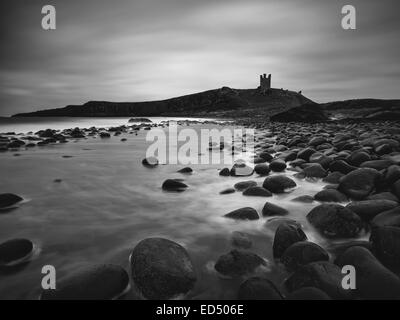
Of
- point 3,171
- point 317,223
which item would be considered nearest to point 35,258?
point 317,223

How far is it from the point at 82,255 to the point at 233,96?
86.0m

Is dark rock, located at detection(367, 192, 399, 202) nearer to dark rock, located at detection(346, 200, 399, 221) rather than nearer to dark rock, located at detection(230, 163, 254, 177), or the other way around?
dark rock, located at detection(346, 200, 399, 221)

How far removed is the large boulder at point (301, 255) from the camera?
6.39 feet

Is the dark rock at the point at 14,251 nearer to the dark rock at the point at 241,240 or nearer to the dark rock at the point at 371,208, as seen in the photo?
the dark rock at the point at 241,240

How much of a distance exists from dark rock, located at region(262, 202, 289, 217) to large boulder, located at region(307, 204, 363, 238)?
38 centimetres

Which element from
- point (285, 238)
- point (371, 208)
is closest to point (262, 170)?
point (371, 208)

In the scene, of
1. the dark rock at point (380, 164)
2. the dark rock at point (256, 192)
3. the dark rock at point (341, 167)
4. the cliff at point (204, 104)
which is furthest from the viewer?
the cliff at point (204, 104)

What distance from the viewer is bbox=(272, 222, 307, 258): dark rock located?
216 cm

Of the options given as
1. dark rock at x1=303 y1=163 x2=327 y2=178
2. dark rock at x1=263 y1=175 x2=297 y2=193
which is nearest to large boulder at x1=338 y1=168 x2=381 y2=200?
dark rock at x1=263 y1=175 x2=297 y2=193

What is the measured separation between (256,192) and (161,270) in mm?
2053

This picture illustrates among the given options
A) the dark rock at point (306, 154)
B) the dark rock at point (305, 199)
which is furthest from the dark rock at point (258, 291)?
the dark rock at point (306, 154)

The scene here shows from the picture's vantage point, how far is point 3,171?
16.9 feet

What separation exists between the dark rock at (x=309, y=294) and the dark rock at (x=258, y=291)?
83 mm

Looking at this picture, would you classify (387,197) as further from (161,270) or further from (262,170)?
(161,270)
